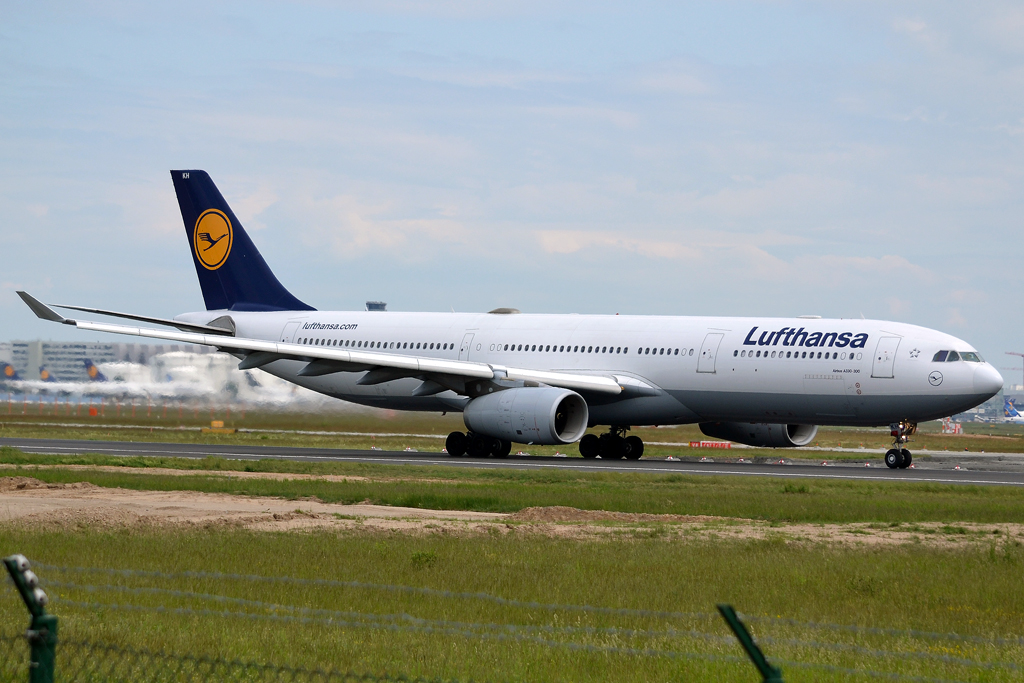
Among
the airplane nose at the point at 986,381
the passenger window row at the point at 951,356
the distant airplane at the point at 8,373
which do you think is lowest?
the distant airplane at the point at 8,373

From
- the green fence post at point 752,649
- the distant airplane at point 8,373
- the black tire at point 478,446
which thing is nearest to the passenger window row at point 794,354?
the black tire at point 478,446

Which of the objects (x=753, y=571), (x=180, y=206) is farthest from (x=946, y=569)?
(x=180, y=206)

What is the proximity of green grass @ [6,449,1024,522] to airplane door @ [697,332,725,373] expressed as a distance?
19.2ft

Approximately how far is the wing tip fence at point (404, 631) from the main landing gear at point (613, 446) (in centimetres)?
2540

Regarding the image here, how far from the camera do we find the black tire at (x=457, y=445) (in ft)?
119

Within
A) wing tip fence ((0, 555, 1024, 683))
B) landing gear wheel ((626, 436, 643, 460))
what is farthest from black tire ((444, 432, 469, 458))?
wing tip fence ((0, 555, 1024, 683))

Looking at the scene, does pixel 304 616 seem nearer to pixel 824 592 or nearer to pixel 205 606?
pixel 205 606

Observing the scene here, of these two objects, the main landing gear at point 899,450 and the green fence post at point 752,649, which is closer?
the green fence post at point 752,649

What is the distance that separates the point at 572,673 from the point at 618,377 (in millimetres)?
26916

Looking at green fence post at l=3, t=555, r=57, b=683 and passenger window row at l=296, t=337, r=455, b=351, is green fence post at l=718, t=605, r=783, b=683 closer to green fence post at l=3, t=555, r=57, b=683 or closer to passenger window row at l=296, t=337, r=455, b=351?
green fence post at l=3, t=555, r=57, b=683

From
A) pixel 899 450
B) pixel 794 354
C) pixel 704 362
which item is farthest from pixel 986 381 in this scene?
pixel 704 362

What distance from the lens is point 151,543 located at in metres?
15.1

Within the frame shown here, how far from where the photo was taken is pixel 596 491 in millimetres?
24016

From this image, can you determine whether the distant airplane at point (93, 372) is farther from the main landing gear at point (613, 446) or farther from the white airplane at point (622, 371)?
the main landing gear at point (613, 446)
